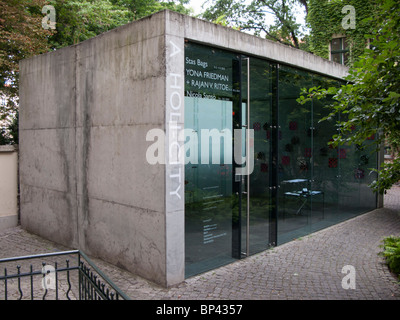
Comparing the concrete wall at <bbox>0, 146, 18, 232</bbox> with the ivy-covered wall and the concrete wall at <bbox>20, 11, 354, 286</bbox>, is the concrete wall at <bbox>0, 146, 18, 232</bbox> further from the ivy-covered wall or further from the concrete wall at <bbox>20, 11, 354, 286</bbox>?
the ivy-covered wall

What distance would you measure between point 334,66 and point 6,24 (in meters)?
9.23

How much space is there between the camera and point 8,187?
29.8ft

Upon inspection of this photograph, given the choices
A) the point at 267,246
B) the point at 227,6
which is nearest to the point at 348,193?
the point at 267,246

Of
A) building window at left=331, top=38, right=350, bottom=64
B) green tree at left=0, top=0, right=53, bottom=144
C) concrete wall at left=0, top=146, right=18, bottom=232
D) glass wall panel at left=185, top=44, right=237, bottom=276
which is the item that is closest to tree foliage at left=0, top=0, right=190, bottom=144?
green tree at left=0, top=0, right=53, bottom=144

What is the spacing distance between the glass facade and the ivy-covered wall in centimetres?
934

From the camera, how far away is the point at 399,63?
3963 millimetres

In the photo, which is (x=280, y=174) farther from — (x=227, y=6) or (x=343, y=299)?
(x=227, y=6)

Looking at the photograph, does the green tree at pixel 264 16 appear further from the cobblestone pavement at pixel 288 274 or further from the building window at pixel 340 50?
the cobblestone pavement at pixel 288 274

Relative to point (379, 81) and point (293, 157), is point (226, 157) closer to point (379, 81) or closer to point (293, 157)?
point (293, 157)

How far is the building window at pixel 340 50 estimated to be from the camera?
727 inches

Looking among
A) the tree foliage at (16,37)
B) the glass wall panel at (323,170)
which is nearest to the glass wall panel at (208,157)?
the glass wall panel at (323,170)

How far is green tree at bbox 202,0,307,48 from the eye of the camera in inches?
1105

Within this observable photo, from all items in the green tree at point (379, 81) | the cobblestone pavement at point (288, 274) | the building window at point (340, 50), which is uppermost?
the building window at point (340, 50)

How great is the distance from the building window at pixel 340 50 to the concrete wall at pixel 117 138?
11109 mm
